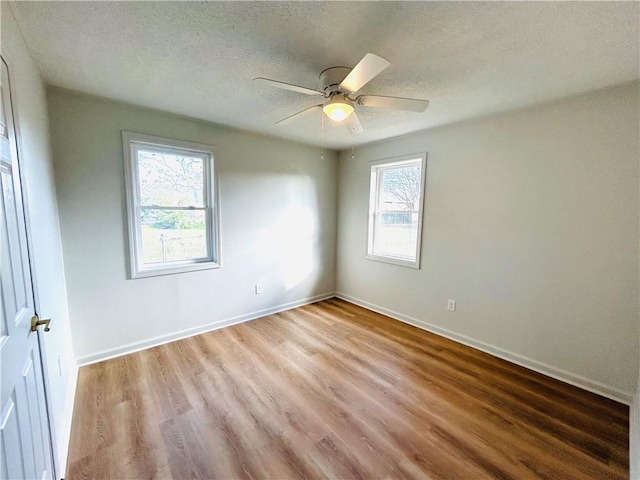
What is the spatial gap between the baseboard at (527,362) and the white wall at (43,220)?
327 centimetres

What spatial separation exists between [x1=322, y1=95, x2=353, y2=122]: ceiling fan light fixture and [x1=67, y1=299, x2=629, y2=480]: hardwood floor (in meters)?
2.10

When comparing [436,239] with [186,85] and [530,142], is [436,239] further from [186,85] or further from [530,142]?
[186,85]

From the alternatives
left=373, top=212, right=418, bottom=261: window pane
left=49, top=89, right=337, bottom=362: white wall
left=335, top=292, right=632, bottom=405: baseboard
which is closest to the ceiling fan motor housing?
left=49, top=89, right=337, bottom=362: white wall

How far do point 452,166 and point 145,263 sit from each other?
3427 mm

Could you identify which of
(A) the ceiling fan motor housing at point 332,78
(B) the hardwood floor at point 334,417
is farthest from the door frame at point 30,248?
(A) the ceiling fan motor housing at point 332,78

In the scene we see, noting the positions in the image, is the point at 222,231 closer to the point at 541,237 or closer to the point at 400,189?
the point at 400,189

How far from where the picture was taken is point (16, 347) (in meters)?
1.03

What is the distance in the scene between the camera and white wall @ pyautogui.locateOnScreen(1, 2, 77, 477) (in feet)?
4.50

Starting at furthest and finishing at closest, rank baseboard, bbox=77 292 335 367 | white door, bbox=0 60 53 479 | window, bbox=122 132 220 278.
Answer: window, bbox=122 132 220 278
baseboard, bbox=77 292 335 367
white door, bbox=0 60 53 479

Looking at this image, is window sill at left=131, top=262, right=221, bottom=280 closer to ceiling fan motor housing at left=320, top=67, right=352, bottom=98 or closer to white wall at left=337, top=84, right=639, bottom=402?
ceiling fan motor housing at left=320, top=67, right=352, bottom=98

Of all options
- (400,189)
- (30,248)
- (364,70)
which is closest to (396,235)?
(400,189)

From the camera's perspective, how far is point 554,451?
1.66 m

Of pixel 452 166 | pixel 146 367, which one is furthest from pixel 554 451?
pixel 146 367

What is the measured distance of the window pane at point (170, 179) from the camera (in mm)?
2742
